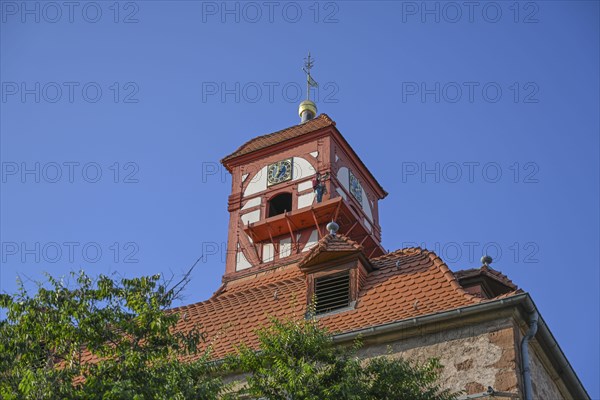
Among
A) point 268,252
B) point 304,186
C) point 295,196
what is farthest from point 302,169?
point 268,252

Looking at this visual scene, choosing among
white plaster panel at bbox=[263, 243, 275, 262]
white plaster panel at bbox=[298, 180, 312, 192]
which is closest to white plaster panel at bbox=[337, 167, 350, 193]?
white plaster panel at bbox=[298, 180, 312, 192]

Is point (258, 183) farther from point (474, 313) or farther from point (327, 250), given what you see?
point (474, 313)

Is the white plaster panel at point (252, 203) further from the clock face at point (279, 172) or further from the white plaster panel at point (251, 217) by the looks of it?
the clock face at point (279, 172)

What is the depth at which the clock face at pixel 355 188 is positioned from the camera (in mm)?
22416

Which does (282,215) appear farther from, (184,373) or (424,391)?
(184,373)

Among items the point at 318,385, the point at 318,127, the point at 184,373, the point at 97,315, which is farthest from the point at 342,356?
the point at 318,127

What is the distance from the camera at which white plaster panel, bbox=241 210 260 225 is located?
70.5 ft

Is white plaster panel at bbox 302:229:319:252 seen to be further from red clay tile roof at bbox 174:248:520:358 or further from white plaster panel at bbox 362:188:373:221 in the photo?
white plaster panel at bbox 362:188:373:221

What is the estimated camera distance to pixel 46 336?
11078mm

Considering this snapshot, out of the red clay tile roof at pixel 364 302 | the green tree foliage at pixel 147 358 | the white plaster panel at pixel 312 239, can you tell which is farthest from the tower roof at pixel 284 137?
the green tree foliage at pixel 147 358

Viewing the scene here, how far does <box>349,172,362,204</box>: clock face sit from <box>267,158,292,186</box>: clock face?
4.95 ft

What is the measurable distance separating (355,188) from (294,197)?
1.92 m

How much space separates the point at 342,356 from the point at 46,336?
3.44m

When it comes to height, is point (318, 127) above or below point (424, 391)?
above
